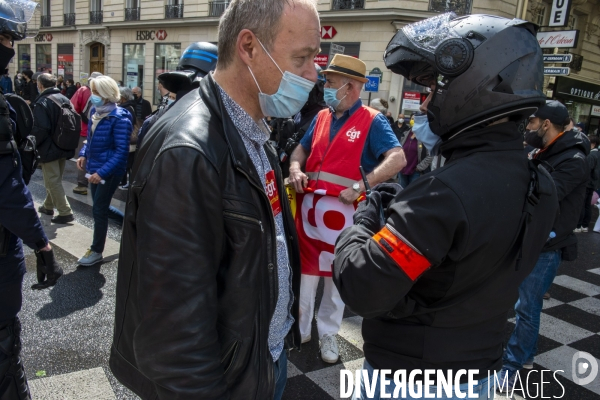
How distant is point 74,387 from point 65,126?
4.15 meters

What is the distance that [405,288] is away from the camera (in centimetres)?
138

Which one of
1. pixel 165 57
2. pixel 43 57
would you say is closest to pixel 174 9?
pixel 165 57

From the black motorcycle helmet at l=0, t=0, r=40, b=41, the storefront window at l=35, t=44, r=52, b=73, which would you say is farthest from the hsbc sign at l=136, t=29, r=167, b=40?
the black motorcycle helmet at l=0, t=0, r=40, b=41

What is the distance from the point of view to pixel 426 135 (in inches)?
73.0

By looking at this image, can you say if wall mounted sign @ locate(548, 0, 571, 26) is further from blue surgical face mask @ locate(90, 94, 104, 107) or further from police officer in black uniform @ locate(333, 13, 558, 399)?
police officer in black uniform @ locate(333, 13, 558, 399)

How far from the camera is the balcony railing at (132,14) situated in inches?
932

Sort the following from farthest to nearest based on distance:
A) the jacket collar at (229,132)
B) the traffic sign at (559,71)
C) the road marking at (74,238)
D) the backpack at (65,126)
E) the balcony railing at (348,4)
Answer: the balcony railing at (348,4), the traffic sign at (559,71), the backpack at (65,126), the road marking at (74,238), the jacket collar at (229,132)

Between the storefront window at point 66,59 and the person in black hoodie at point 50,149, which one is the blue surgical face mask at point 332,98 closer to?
the person in black hoodie at point 50,149

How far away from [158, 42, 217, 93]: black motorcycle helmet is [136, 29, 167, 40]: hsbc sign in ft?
69.4

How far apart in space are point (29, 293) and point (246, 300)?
3554 millimetres

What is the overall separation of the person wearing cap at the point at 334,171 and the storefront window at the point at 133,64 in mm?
22532

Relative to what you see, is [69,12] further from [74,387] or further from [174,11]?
[74,387]

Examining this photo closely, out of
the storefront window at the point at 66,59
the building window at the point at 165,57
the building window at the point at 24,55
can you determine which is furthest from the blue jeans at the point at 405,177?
the building window at the point at 24,55

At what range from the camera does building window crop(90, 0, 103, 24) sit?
25.3 meters
